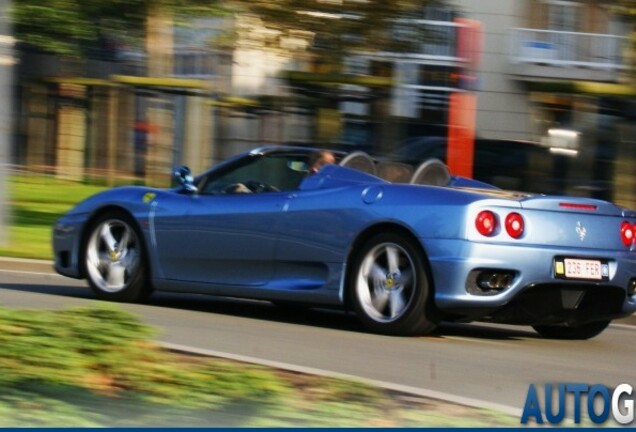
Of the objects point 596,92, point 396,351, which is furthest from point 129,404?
point 596,92

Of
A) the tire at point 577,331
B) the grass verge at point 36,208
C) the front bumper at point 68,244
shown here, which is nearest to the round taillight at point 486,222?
the tire at point 577,331

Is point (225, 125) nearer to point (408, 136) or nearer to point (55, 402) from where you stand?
point (408, 136)

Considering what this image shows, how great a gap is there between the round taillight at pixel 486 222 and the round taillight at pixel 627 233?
105 cm

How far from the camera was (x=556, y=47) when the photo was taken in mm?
30688

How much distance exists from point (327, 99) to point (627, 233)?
30.3ft

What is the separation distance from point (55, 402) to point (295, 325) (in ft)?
12.8

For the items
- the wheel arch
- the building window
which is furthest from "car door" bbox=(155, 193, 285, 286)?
the building window

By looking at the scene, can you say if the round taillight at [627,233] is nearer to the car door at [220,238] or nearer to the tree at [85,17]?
the car door at [220,238]

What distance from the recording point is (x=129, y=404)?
554cm

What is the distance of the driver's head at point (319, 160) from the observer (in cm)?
920

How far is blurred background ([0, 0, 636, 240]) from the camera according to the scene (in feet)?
52.4

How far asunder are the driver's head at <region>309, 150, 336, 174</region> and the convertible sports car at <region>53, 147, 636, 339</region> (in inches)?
1.7

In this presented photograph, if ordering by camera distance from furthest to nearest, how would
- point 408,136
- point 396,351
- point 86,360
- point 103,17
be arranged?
point 103,17, point 408,136, point 396,351, point 86,360

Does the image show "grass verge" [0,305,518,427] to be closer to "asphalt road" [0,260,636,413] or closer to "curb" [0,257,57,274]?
"asphalt road" [0,260,636,413]
